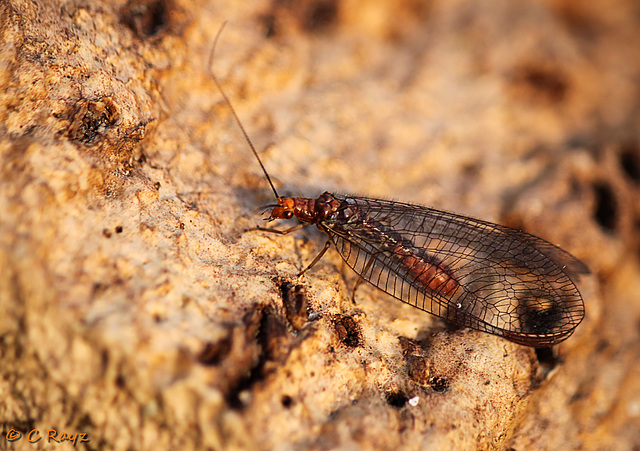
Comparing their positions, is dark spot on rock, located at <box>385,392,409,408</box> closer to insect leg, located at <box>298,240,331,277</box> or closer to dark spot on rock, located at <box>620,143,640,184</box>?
insect leg, located at <box>298,240,331,277</box>

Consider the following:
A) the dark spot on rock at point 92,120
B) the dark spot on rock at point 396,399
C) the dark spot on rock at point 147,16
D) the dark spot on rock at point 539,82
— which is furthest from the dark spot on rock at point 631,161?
the dark spot on rock at point 92,120

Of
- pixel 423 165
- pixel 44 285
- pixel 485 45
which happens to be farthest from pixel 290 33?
pixel 44 285

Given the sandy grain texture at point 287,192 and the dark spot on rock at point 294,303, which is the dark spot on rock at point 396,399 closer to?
the sandy grain texture at point 287,192

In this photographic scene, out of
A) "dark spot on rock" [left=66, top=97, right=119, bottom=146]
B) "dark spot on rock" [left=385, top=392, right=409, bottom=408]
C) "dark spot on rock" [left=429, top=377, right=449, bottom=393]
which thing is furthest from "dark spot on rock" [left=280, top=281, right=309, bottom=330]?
"dark spot on rock" [left=66, top=97, right=119, bottom=146]

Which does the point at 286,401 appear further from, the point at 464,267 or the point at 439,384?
the point at 464,267

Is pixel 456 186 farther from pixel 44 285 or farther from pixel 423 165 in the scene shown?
pixel 44 285

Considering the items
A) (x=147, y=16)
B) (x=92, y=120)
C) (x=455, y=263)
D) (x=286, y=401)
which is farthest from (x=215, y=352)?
(x=147, y=16)

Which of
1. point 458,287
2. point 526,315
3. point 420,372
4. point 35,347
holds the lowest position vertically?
point 35,347
